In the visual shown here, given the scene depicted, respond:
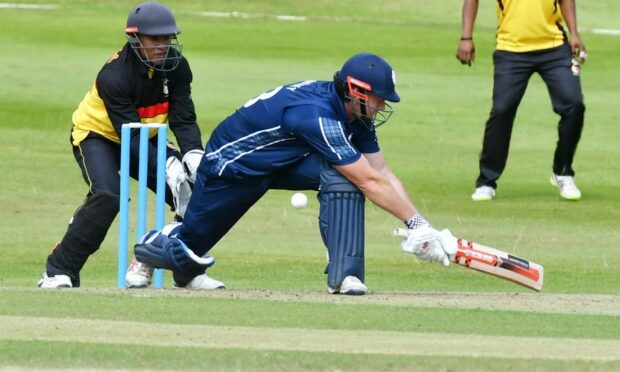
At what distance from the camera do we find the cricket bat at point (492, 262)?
9.88 metres

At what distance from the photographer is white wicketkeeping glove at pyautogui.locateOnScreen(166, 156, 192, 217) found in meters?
11.1

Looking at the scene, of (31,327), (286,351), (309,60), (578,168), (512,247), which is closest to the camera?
(286,351)

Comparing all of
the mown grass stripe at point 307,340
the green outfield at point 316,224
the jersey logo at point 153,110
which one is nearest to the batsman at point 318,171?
the green outfield at point 316,224

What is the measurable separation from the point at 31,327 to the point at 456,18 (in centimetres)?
2454

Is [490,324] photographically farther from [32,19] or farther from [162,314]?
[32,19]

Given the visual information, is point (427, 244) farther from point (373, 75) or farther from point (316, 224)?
point (316, 224)

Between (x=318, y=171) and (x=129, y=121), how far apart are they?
153 centimetres

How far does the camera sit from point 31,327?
8.39 m

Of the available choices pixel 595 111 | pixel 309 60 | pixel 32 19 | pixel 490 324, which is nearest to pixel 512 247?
pixel 490 324

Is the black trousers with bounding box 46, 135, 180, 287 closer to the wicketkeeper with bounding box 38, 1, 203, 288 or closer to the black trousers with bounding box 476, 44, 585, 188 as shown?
the wicketkeeper with bounding box 38, 1, 203, 288

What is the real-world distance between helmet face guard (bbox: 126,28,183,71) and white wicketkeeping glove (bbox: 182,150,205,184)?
604mm

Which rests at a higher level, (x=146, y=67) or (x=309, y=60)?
(x=146, y=67)

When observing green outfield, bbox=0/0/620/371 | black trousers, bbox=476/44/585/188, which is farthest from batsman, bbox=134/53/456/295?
black trousers, bbox=476/44/585/188

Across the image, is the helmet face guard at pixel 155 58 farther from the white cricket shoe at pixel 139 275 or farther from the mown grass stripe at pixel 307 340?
the mown grass stripe at pixel 307 340
